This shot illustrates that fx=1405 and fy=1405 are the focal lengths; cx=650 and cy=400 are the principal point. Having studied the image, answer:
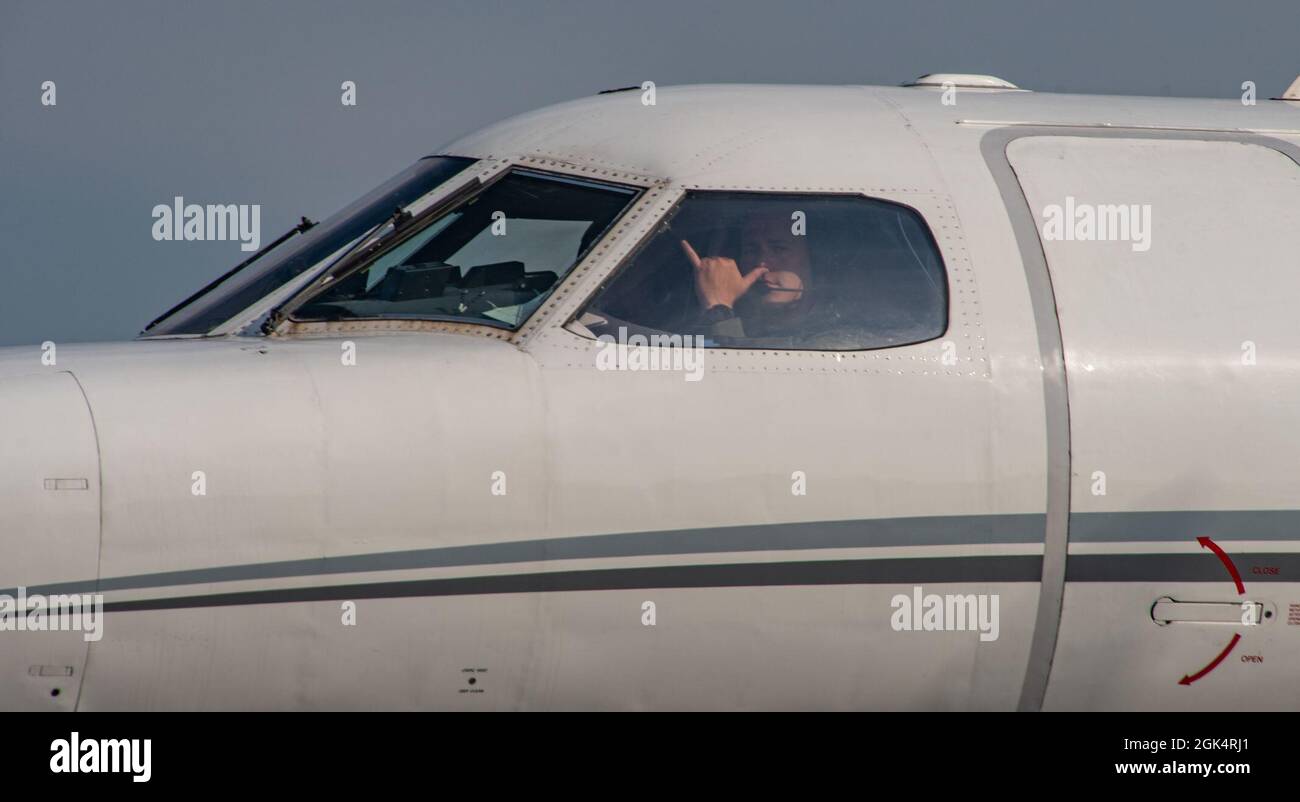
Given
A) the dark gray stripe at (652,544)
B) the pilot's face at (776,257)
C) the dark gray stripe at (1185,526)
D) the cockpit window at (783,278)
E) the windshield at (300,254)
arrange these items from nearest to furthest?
the dark gray stripe at (652,544) → the dark gray stripe at (1185,526) → the cockpit window at (783,278) → the pilot's face at (776,257) → the windshield at (300,254)

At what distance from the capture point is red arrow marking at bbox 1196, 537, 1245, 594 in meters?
5.36

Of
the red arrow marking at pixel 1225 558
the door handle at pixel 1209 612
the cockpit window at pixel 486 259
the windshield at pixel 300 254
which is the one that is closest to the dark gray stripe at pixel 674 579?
the door handle at pixel 1209 612

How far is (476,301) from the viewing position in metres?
5.59

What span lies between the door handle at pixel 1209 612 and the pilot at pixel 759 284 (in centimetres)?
175

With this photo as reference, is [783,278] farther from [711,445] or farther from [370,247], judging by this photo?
[370,247]

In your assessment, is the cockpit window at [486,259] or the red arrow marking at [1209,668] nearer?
the red arrow marking at [1209,668]

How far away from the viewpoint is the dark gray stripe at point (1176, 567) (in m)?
5.31

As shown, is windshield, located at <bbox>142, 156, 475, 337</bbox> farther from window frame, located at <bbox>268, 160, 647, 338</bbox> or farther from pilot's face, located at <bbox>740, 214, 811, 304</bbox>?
pilot's face, located at <bbox>740, 214, 811, 304</bbox>

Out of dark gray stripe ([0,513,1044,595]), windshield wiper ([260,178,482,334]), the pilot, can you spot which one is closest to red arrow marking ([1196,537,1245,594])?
dark gray stripe ([0,513,1044,595])

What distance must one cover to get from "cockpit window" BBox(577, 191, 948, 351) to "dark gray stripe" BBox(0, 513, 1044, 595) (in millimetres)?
716

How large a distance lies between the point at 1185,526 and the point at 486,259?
9.59 feet

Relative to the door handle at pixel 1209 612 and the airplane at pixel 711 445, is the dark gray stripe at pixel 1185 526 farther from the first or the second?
the door handle at pixel 1209 612
